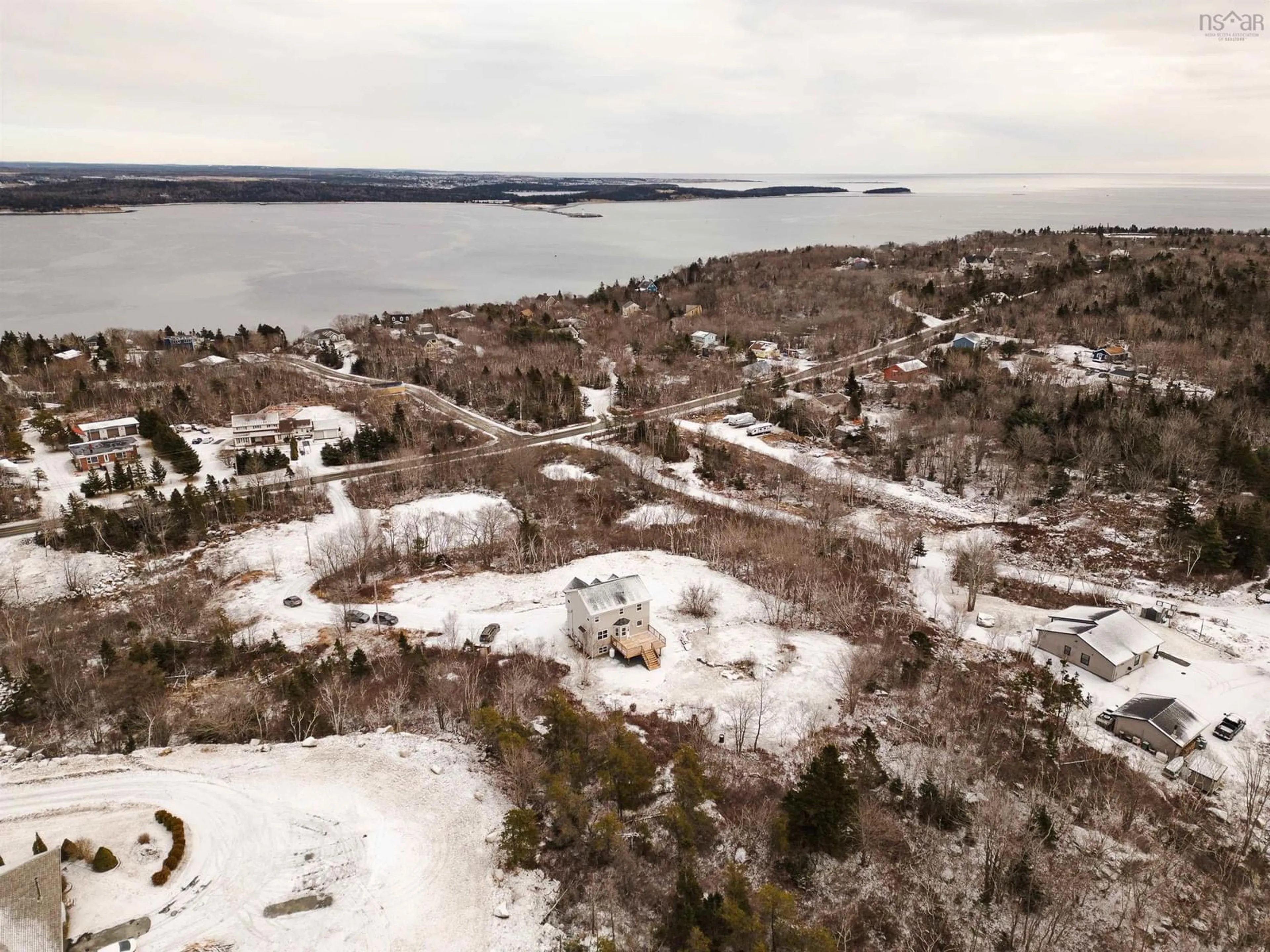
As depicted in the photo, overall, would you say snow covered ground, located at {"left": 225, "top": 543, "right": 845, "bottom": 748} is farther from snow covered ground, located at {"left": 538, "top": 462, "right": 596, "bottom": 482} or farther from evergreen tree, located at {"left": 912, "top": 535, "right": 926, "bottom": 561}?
snow covered ground, located at {"left": 538, "top": 462, "right": 596, "bottom": 482}

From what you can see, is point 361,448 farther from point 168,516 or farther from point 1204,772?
point 1204,772

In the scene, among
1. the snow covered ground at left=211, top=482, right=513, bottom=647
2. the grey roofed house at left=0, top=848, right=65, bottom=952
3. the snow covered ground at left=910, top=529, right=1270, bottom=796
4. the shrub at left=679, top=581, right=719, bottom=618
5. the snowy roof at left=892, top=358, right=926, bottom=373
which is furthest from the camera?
the snowy roof at left=892, top=358, right=926, bottom=373

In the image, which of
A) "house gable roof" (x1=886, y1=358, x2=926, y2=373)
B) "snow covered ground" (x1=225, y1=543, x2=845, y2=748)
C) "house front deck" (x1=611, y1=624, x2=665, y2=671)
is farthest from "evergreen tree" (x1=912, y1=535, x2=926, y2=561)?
"house gable roof" (x1=886, y1=358, x2=926, y2=373)

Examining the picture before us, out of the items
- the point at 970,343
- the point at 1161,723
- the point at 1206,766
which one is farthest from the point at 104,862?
the point at 970,343

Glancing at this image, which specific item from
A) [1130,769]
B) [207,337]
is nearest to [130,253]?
[207,337]

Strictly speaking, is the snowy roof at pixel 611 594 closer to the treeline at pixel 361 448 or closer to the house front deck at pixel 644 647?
the house front deck at pixel 644 647
